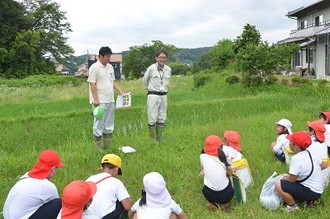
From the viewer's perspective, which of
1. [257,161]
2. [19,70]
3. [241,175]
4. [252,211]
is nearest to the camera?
[252,211]

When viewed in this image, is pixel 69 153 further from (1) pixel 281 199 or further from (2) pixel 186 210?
(1) pixel 281 199

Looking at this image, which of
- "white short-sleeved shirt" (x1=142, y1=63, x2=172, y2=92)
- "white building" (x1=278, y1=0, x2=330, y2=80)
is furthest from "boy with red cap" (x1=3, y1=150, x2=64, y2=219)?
"white building" (x1=278, y1=0, x2=330, y2=80)

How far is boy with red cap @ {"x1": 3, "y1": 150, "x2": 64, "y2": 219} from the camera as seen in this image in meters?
2.88

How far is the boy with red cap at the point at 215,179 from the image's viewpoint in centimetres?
358

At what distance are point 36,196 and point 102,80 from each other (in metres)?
2.86

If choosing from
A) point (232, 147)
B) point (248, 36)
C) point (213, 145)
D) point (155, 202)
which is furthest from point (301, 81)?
point (155, 202)

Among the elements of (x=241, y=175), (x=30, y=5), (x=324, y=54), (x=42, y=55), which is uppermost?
(x=30, y=5)

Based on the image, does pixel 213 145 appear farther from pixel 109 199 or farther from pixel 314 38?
pixel 314 38

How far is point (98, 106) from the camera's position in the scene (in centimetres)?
539

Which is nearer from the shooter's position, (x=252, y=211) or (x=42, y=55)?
(x=252, y=211)

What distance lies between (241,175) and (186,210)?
0.94 m

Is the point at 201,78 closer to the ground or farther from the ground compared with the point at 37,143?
farther from the ground

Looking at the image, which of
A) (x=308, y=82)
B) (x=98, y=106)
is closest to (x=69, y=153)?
(x=98, y=106)

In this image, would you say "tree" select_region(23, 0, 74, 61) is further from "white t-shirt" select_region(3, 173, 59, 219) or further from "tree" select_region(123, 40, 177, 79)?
"white t-shirt" select_region(3, 173, 59, 219)
